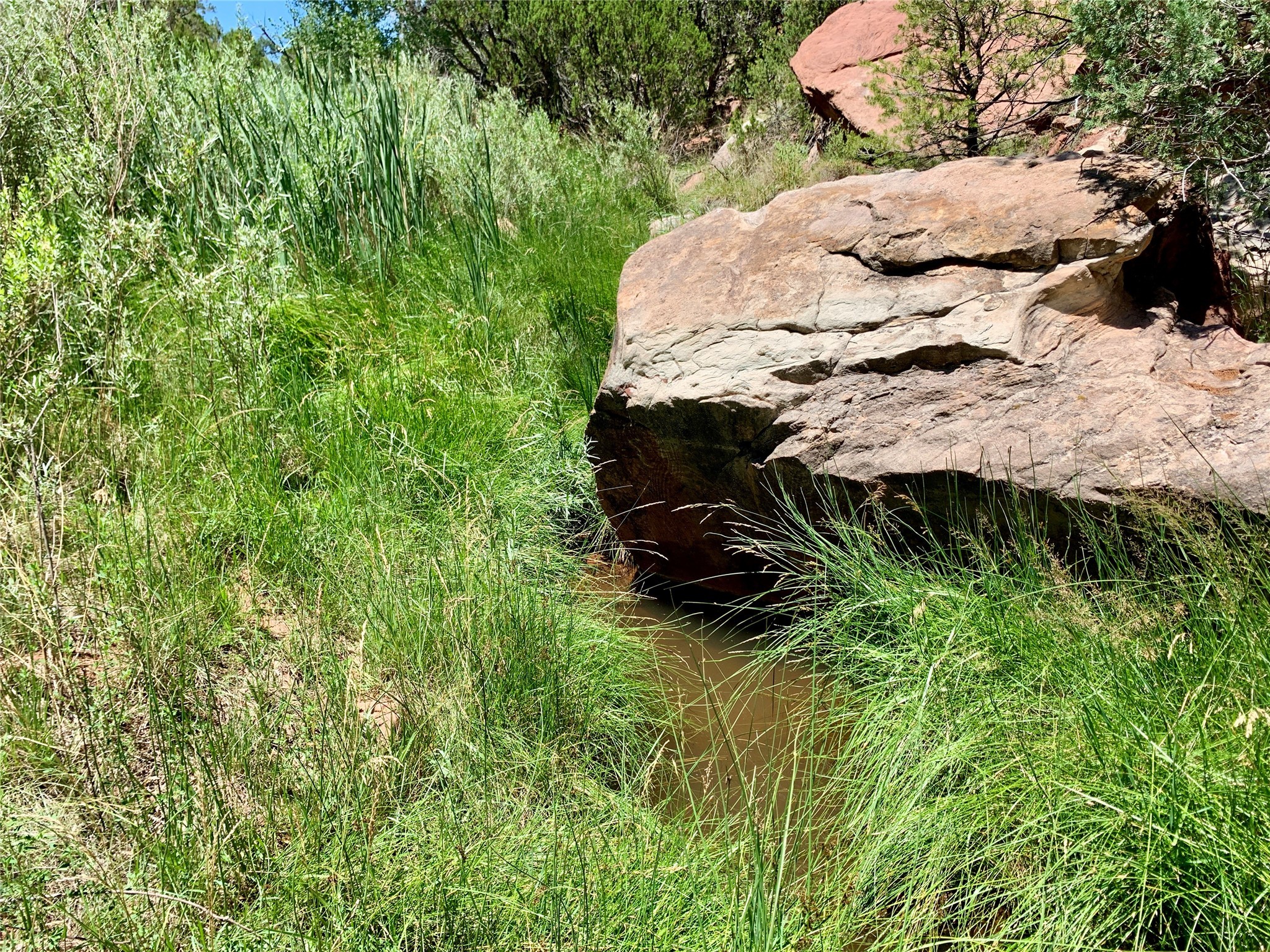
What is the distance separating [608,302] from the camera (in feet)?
18.6

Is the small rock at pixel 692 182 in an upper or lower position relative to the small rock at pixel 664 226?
upper

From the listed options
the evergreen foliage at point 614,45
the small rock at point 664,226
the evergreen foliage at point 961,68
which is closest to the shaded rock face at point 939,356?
the evergreen foliage at point 961,68

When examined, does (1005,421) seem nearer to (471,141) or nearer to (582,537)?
(582,537)

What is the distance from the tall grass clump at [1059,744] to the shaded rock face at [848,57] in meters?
6.46

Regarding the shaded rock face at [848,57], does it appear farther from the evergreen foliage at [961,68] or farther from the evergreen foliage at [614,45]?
the evergreen foliage at [961,68]

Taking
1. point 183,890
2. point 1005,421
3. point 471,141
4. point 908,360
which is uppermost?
point 471,141

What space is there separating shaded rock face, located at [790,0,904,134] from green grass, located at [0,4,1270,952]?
186 inches

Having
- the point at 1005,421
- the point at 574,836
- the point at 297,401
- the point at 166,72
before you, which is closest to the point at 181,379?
the point at 297,401

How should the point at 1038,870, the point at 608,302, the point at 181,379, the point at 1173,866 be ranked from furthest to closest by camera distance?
the point at 608,302
the point at 181,379
the point at 1038,870
the point at 1173,866

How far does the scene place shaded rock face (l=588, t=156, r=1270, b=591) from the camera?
292cm

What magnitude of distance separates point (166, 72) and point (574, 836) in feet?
18.4

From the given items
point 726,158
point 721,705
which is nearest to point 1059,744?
point 721,705

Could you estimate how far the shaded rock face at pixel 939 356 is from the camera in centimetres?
292

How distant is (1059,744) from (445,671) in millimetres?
1727
